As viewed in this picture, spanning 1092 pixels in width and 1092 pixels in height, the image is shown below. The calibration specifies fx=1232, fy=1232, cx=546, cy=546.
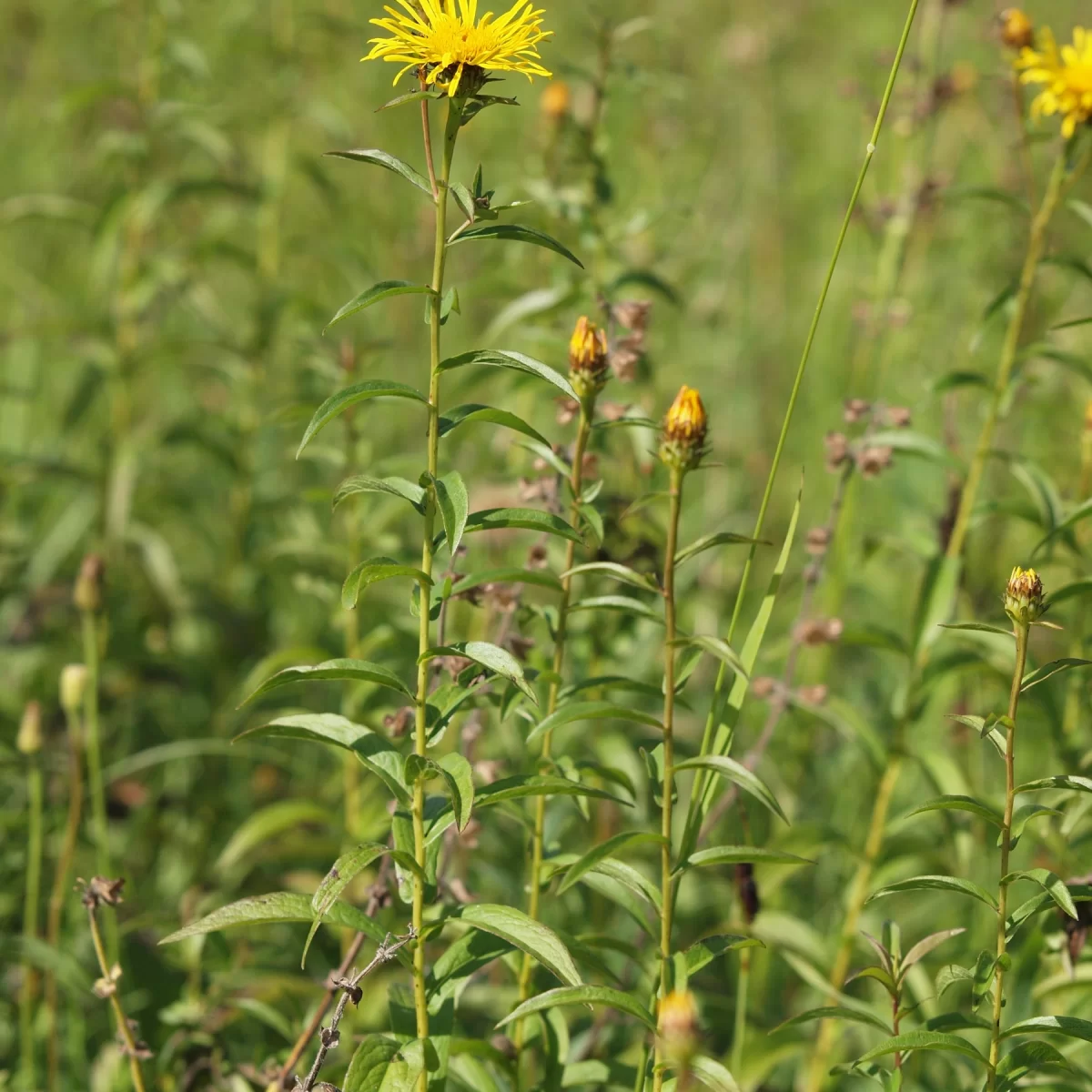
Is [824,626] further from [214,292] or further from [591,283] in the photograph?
[214,292]

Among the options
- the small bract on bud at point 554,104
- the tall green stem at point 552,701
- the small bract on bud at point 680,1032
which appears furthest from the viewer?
the small bract on bud at point 554,104

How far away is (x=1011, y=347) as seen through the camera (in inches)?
80.0

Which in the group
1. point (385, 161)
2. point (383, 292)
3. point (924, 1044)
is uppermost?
point (385, 161)

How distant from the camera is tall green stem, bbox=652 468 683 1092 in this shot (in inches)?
52.4

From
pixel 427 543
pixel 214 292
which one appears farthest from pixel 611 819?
pixel 214 292

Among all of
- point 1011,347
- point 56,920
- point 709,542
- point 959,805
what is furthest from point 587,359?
point 56,920

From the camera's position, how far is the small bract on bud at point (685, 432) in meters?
1.33

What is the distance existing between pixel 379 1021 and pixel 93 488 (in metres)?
1.53

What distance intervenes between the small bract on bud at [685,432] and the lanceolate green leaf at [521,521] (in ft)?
0.44

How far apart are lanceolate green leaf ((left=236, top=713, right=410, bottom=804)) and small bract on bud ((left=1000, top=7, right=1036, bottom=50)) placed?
Answer: 1559 mm

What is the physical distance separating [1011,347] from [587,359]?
93 centimetres

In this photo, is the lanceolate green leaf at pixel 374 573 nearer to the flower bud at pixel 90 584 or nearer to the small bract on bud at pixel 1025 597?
the small bract on bud at pixel 1025 597

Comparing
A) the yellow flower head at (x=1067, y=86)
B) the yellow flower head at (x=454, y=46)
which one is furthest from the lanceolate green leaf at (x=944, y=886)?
the yellow flower head at (x=1067, y=86)

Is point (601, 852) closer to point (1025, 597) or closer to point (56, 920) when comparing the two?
point (1025, 597)
